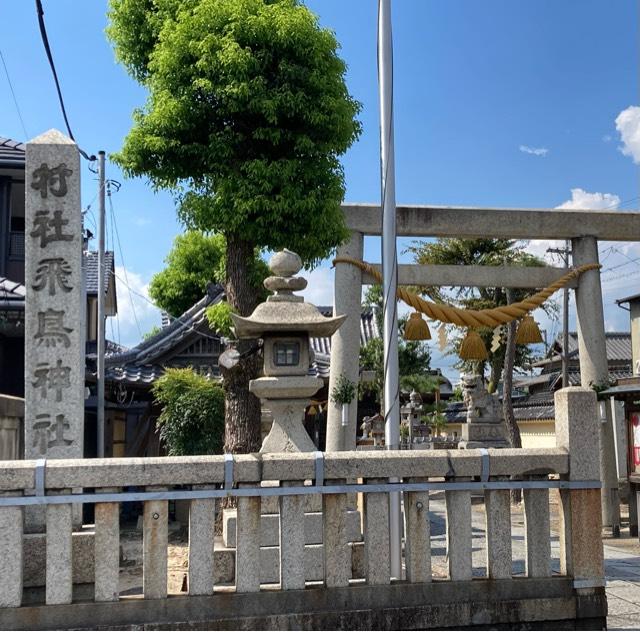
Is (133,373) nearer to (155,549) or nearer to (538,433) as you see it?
(155,549)

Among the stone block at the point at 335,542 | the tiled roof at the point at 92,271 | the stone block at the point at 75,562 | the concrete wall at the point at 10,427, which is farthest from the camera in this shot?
the tiled roof at the point at 92,271

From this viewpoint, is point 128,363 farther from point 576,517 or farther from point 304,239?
point 576,517

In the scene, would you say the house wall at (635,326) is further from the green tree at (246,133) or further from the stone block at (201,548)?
the stone block at (201,548)

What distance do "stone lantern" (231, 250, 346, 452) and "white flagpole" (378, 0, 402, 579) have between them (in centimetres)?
86

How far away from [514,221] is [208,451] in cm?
855

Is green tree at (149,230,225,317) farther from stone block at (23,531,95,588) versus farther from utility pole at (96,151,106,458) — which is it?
stone block at (23,531,95,588)

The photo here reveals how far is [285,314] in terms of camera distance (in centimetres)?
761

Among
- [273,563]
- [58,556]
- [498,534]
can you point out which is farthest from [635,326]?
[58,556]

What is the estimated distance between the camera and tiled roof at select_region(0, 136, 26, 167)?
14.7m

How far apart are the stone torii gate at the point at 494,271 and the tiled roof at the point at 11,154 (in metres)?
7.55

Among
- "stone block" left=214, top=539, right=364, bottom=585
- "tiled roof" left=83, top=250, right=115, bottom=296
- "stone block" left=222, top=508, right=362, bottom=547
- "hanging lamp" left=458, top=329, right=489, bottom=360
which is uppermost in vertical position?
"tiled roof" left=83, top=250, right=115, bottom=296

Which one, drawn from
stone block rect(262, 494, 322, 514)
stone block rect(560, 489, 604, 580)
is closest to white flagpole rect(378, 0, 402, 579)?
stone block rect(262, 494, 322, 514)

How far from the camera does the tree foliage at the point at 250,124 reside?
10.2 metres

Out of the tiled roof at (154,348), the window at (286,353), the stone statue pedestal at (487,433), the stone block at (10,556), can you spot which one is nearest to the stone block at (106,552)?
the stone block at (10,556)
